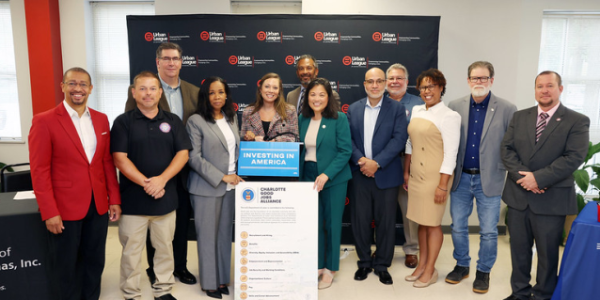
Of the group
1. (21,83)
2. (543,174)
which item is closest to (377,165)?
(543,174)

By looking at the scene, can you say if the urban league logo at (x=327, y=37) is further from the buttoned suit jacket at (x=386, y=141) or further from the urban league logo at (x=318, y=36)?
the buttoned suit jacket at (x=386, y=141)

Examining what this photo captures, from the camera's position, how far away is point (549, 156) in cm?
263

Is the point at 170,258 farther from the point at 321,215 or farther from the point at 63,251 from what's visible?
the point at 321,215

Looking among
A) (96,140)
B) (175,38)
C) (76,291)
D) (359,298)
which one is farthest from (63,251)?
(175,38)

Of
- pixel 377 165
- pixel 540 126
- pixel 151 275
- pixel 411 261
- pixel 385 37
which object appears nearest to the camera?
pixel 540 126

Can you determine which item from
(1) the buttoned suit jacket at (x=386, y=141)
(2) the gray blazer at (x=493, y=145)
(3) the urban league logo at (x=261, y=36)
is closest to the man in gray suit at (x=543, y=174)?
(2) the gray blazer at (x=493, y=145)

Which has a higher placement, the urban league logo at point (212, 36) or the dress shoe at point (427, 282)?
the urban league logo at point (212, 36)

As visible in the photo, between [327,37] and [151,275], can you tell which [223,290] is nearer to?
[151,275]

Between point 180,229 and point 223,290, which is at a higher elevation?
point 180,229

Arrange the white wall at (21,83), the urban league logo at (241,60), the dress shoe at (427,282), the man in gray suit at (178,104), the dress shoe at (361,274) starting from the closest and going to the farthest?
the man in gray suit at (178,104)
the dress shoe at (427,282)
the dress shoe at (361,274)
the urban league logo at (241,60)
the white wall at (21,83)

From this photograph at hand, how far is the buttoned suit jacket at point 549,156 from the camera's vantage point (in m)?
2.55

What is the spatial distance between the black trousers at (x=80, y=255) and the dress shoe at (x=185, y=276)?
2.09 ft

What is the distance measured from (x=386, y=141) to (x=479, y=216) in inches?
38.9

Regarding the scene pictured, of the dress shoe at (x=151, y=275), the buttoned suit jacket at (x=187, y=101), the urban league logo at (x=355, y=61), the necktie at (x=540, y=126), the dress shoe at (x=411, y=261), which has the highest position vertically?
the urban league logo at (x=355, y=61)
